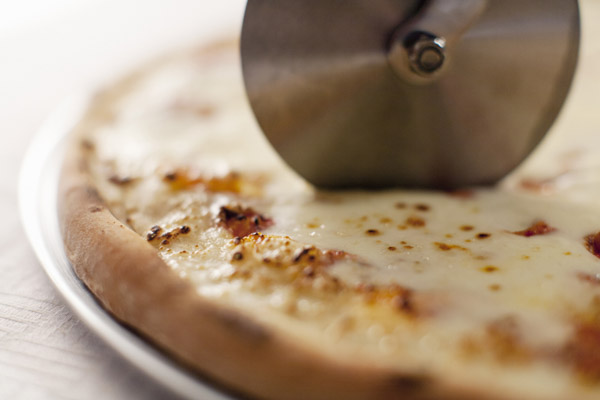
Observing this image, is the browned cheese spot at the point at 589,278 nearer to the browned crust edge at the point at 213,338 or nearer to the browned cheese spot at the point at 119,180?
the browned crust edge at the point at 213,338

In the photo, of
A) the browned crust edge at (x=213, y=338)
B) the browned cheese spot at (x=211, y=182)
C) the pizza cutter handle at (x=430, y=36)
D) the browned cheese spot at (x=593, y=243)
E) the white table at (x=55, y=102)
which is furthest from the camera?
the browned cheese spot at (x=211, y=182)

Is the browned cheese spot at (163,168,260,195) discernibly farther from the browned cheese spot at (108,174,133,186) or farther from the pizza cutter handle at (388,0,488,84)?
the pizza cutter handle at (388,0,488,84)

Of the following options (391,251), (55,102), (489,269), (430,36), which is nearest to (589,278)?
(489,269)

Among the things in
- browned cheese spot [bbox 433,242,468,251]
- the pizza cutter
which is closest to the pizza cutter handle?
the pizza cutter

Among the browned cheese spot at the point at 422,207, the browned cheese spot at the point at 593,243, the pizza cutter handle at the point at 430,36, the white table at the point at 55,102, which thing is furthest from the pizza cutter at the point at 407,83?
the white table at the point at 55,102

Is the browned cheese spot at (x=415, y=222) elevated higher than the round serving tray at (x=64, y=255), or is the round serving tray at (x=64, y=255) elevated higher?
the browned cheese spot at (x=415, y=222)

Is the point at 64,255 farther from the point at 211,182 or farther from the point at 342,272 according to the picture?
the point at 342,272
